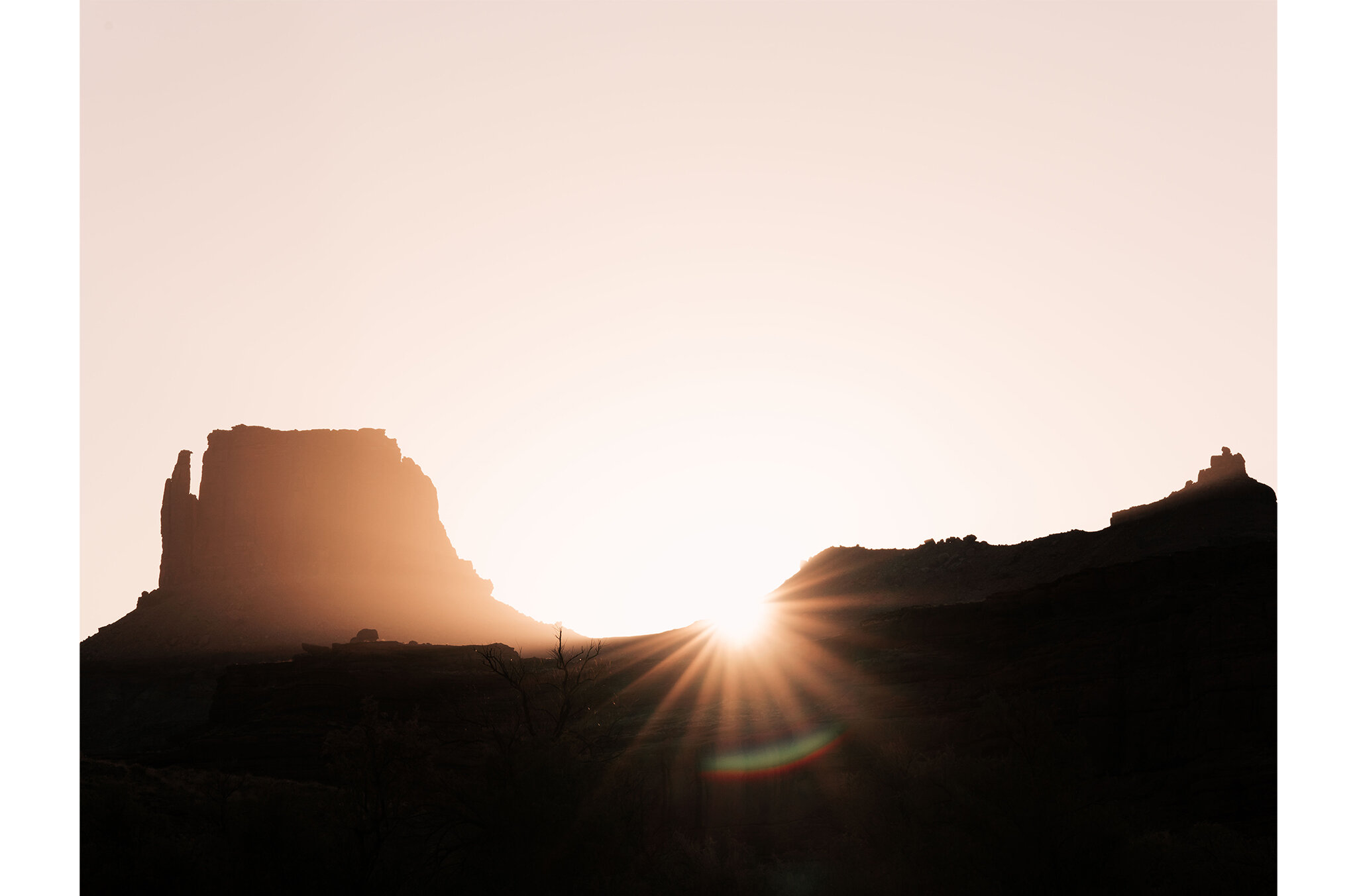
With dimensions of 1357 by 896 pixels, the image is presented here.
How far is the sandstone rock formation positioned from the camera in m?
130

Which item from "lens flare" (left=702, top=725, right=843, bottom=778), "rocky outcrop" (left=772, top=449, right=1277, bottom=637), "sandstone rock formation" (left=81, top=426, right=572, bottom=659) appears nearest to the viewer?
"lens flare" (left=702, top=725, right=843, bottom=778)

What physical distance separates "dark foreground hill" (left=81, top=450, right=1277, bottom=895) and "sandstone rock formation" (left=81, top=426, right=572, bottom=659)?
1955 inches

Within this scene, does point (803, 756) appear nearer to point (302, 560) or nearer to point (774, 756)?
point (774, 756)

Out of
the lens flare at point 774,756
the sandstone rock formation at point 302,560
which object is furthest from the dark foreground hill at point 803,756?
the sandstone rock formation at point 302,560

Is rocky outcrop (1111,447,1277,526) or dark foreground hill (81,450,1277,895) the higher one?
rocky outcrop (1111,447,1277,526)

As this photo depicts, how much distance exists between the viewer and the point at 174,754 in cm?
7181

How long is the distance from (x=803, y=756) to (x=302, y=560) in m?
107

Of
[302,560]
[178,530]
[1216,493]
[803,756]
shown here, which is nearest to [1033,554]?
[1216,493]

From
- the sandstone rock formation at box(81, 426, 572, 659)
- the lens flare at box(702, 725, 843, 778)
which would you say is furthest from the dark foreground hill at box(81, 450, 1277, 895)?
the sandstone rock formation at box(81, 426, 572, 659)

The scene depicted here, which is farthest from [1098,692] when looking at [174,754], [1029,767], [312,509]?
[312,509]

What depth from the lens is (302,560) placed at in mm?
152500

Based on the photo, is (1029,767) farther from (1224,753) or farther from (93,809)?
(93,809)

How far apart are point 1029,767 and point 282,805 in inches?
1072

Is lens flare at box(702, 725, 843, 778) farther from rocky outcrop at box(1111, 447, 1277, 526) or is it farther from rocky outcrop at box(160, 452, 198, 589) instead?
rocky outcrop at box(160, 452, 198, 589)
